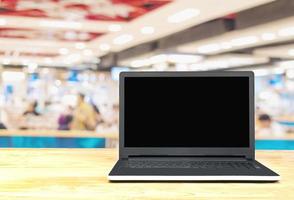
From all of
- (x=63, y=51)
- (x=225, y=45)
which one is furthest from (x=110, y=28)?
(x=225, y=45)

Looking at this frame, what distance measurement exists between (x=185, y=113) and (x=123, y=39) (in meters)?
5.01

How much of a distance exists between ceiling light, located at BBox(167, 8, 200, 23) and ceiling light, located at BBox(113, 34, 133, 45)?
2.47 ft

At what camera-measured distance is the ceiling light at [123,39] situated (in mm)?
6090

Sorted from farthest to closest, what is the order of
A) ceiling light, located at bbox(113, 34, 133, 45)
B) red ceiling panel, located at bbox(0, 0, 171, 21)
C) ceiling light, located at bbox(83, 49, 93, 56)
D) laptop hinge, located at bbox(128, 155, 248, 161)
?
ceiling light, located at bbox(83, 49, 93, 56)
ceiling light, located at bbox(113, 34, 133, 45)
red ceiling panel, located at bbox(0, 0, 171, 21)
laptop hinge, located at bbox(128, 155, 248, 161)

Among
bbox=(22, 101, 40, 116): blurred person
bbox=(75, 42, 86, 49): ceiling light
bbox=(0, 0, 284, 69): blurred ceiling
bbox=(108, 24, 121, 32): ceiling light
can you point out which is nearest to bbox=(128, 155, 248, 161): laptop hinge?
bbox=(0, 0, 284, 69): blurred ceiling

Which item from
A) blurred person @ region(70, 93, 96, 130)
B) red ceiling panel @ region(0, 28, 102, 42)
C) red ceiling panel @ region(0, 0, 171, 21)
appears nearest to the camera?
red ceiling panel @ region(0, 0, 171, 21)

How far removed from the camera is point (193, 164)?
1.15 m

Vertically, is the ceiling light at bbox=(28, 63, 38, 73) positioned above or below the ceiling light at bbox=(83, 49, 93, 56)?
below

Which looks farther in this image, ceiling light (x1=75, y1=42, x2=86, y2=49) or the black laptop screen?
ceiling light (x1=75, y1=42, x2=86, y2=49)

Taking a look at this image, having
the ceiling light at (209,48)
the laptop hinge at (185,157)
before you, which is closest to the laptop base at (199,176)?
the laptop hinge at (185,157)

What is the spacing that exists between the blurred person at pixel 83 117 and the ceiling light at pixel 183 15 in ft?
4.78

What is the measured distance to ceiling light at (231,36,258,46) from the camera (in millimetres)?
5830

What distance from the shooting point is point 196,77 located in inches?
50.3

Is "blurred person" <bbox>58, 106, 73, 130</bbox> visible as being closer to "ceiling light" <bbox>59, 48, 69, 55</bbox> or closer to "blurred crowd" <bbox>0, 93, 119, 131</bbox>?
"blurred crowd" <bbox>0, 93, 119, 131</bbox>
